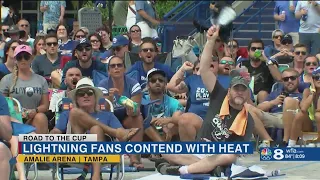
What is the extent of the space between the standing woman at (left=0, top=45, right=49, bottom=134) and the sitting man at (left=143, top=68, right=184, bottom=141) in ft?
4.38

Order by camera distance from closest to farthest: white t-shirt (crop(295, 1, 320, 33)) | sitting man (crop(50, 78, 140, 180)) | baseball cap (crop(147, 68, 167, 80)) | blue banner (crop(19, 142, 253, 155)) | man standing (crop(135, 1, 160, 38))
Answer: blue banner (crop(19, 142, 253, 155)), sitting man (crop(50, 78, 140, 180)), baseball cap (crop(147, 68, 167, 80)), white t-shirt (crop(295, 1, 320, 33)), man standing (crop(135, 1, 160, 38))

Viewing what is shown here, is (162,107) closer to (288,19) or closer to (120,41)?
(120,41)

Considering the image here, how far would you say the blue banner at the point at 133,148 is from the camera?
956 cm

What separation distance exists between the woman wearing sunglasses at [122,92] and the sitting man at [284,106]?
5.82ft

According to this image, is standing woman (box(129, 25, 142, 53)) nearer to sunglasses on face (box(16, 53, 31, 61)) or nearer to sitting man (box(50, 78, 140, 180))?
sunglasses on face (box(16, 53, 31, 61))

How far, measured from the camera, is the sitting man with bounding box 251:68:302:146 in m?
13.6

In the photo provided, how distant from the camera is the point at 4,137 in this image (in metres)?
9.59

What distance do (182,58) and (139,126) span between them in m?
3.11

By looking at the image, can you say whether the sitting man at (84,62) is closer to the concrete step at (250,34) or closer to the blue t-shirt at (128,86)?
the blue t-shirt at (128,86)

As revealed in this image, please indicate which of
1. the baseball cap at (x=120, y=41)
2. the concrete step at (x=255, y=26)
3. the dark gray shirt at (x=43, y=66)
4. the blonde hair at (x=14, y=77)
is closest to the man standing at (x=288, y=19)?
the concrete step at (x=255, y=26)

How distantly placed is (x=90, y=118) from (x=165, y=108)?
2.22 metres

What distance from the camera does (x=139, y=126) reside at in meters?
12.3

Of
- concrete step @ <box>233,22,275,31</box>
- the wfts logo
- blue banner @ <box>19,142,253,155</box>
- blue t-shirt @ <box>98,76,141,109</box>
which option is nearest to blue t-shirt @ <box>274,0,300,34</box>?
concrete step @ <box>233,22,275,31</box>

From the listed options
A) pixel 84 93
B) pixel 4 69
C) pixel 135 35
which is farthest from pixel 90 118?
pixel 135 35
